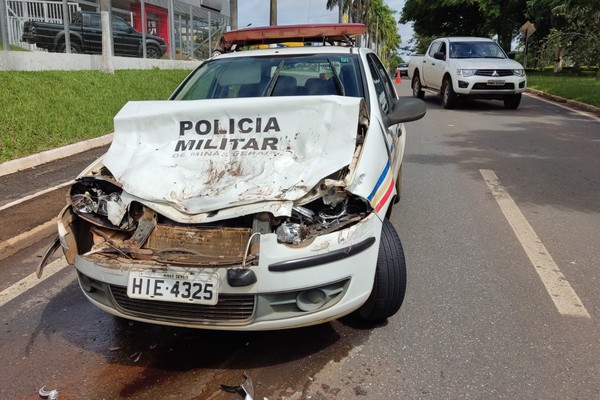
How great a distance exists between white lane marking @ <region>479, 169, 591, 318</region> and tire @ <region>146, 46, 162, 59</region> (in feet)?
50.7

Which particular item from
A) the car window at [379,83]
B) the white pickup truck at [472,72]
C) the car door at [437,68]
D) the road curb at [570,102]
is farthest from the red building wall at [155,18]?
the car window at [379,83]

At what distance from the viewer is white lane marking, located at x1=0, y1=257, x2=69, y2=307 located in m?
3.80

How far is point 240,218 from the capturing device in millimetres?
2816

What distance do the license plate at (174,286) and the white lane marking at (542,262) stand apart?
2315mm

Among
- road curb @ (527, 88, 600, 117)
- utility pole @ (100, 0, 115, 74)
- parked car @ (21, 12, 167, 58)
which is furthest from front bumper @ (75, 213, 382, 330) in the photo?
road curb @ (527, 88, 600, 117)

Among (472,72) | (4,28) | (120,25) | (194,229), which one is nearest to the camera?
(194,229)

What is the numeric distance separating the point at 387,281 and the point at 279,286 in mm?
740

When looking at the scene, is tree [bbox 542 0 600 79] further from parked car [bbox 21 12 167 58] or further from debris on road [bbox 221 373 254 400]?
debris on road [bbox 221 373 254 400]

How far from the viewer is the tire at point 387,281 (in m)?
3.00

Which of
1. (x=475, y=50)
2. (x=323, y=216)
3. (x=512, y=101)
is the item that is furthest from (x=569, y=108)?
(x=323, y=216)

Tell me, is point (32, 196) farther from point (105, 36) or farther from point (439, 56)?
point (439, 56)

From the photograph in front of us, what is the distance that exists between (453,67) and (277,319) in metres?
12.5

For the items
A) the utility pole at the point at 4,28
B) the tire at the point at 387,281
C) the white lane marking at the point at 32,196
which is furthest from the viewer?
the utility pole at the point at 4,28

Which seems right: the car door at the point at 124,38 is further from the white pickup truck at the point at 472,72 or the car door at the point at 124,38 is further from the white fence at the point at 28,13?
the white pickup truck at the point at 472,72
